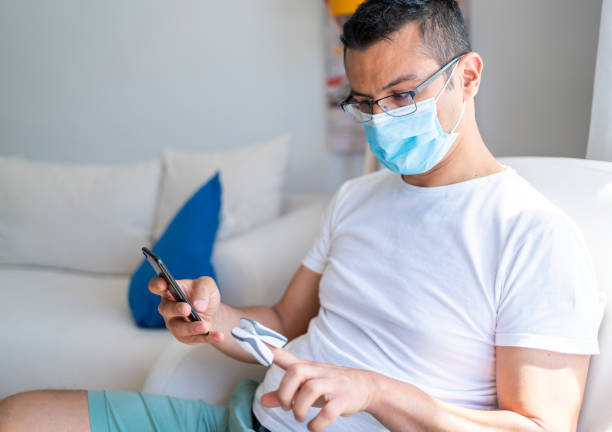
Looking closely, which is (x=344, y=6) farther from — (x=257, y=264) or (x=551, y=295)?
(x=551, y=295)

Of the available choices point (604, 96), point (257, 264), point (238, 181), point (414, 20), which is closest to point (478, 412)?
point (414, 20)

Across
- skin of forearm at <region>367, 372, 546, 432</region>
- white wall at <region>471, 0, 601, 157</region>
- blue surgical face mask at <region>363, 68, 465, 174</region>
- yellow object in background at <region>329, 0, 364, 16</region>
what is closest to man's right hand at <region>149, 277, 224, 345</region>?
skin of forearm at <region>367, 372, 546, 432</region>

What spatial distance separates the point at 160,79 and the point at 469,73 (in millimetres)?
1946

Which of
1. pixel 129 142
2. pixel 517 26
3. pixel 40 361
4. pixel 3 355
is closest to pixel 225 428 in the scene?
pixel 40 361

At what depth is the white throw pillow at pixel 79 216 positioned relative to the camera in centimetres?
214

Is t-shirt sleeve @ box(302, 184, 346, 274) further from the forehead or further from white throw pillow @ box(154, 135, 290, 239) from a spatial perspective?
white throw pillow @ box(154, 135, 290, 239)

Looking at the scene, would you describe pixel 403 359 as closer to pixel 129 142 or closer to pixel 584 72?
pixel 584 72

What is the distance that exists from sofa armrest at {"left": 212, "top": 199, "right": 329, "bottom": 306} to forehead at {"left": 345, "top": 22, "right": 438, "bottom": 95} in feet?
2.61

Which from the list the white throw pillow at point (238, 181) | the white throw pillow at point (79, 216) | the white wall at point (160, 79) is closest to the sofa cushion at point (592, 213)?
the white throw pillow at point (238, 181)

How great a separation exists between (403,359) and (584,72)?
1.07 m

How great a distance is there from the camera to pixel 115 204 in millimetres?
2150

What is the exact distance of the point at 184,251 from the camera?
5.37ft

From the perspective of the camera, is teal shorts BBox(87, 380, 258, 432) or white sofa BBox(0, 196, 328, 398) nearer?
teal shorts BBox(87, 380, 258, 432)

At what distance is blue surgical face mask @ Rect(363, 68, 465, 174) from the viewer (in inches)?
38.9
